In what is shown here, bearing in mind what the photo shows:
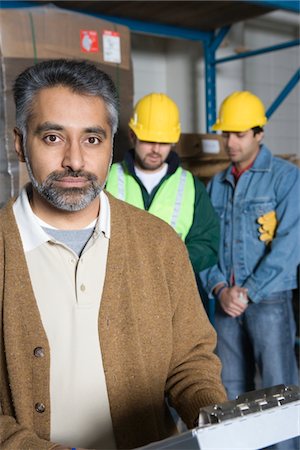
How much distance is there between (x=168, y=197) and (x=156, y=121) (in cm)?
45

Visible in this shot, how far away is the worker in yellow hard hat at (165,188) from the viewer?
9.92 ft

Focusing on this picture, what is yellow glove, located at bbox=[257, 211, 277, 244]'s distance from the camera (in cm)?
323

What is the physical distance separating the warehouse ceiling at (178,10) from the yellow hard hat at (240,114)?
0.82 meters

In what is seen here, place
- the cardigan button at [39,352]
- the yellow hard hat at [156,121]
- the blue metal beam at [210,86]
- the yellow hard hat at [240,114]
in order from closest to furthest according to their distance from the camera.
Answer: the cardigan button at [39,352] → the yellow hard hat at [156,121] → the yellow hard hat at [240,114] → the blue metal beam at [210,86]

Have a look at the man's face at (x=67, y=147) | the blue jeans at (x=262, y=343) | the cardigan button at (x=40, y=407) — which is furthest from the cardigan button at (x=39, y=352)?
the blue jeans at (x=262, y=343)

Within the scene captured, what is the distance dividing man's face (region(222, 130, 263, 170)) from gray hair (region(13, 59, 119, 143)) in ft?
6.38

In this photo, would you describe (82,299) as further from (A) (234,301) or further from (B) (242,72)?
(B) (242,72)

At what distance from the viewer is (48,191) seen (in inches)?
58.2

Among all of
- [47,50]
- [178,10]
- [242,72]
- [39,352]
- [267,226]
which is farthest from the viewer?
[242,72]

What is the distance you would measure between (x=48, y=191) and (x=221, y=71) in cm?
524

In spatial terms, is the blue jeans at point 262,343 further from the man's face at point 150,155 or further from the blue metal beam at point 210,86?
the blue metal beam at point 210,86

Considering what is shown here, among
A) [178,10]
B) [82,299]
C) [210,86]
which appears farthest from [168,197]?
[210,86]

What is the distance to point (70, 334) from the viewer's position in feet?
4.74

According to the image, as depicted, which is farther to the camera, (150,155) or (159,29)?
(159,29)
